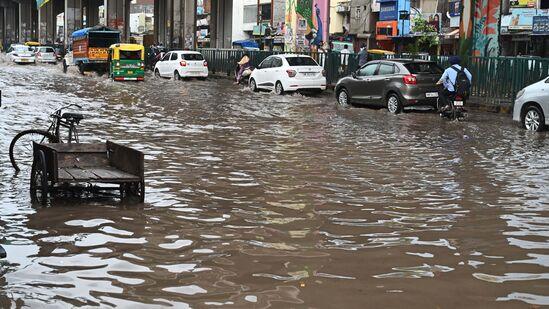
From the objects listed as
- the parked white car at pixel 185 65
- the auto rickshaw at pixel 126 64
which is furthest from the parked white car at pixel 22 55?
the parked white car at pixel 185 65

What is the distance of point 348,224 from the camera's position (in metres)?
7.62

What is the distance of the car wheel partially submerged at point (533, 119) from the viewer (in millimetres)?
16344

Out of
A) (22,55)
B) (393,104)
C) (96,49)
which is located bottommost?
(393,104)

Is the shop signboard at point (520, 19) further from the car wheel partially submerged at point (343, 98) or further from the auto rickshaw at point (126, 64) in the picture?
the auto rickshaw at point (126, 64)

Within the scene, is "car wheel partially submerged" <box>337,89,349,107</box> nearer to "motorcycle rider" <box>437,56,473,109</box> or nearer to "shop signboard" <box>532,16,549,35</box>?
"motorcycle rider" <box>437,56,473,109</box>

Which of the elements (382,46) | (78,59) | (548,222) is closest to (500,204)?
(548,222)

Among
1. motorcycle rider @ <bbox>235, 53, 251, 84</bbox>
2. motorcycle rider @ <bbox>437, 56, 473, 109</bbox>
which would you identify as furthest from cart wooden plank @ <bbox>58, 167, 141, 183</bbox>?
motorcycle rider @ <bbox>235, 53, 251, 84</bbox>

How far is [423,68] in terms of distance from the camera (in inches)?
834

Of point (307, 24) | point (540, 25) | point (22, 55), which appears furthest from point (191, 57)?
point (22, 55)

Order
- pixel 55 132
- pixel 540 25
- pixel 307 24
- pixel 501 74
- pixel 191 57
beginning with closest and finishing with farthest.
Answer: pixel 55 132
pixel 501 74
pixel 540 25
pixel 307 24
pixel 191 57

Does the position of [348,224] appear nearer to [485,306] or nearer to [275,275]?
[275,275]

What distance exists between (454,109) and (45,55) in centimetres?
4920

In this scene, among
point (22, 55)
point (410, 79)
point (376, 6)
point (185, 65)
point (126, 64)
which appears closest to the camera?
point (410, 79)

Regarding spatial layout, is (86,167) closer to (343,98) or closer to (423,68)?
(423,68)
